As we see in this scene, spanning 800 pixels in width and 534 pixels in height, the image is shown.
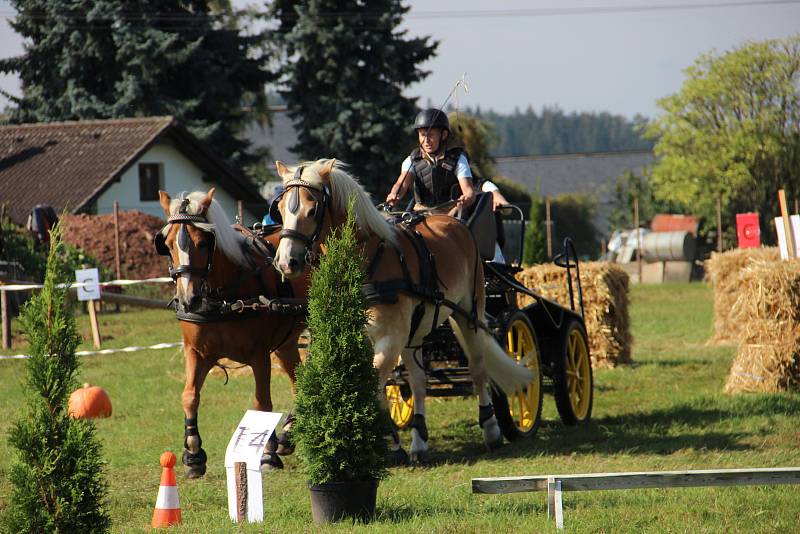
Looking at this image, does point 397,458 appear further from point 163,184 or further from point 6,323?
point 163,184

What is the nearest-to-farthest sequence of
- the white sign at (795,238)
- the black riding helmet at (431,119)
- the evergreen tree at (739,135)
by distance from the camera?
the black riding helmet at (431,119)
the white sign at (795,238)
the evergreen tree at (739,135)

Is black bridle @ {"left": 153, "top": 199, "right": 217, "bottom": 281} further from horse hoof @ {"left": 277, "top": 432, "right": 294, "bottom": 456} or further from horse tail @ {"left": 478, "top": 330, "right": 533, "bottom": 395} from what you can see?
horse tail @ {"left": 478, "top": 330, "right": 533, "bottom": 395}

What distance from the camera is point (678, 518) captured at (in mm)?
5695

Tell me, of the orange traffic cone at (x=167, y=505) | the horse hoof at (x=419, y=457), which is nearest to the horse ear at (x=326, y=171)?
the orange traffic cone at (x=167, y=505)

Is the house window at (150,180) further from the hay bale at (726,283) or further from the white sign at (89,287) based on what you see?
the hay bale at (726,283)

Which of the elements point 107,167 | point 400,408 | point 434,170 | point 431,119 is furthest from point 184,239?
point 107,167

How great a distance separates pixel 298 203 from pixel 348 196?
18.2 inches

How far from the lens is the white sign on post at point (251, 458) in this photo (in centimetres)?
557

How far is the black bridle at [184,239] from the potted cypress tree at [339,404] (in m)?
1.49

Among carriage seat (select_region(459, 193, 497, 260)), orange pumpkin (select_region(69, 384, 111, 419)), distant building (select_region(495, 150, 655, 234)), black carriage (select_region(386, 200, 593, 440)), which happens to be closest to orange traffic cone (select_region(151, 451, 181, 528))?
black carriage (select_region(386, 200, 593, 440))

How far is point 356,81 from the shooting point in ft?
109

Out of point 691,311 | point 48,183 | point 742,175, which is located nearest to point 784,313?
point 691,311

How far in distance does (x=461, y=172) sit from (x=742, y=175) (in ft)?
107

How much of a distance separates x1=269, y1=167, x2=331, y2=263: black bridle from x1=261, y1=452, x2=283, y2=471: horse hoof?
1701 mm
